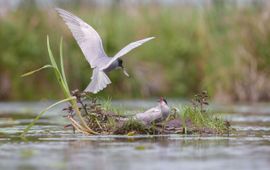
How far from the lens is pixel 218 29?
18.8m

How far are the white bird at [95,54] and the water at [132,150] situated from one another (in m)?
0.66

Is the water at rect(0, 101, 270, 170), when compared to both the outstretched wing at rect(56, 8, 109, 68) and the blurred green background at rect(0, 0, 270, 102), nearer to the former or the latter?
the outstretched wing at rect(56, 8, 109, 68)

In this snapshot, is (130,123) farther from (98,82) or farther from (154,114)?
(98,82)

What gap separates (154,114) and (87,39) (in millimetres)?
1453

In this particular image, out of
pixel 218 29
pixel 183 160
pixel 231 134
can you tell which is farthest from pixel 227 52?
pixel 183 160

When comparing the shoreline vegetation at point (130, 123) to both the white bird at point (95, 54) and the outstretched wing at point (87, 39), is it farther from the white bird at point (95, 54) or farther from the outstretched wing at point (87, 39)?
the outstretched wing at point (87, 39)

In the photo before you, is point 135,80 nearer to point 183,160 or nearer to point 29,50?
point 29,50

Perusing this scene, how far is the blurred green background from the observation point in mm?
18422

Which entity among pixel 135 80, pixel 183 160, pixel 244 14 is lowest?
pixel 183 160

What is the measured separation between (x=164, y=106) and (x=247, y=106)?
6.73 meters

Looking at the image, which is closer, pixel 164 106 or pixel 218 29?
pixel 164 106

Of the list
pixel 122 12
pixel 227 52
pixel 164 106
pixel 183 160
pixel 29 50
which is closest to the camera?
pixel 183 160

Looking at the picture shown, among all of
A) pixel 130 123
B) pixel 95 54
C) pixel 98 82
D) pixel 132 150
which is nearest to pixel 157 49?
pixel 95 54

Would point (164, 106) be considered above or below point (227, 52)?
below
